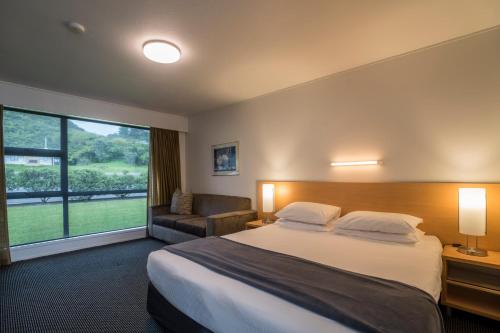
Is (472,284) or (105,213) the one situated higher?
(105,213)

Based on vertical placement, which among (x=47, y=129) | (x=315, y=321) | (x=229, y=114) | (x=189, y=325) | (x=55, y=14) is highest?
(x=55, y=14)

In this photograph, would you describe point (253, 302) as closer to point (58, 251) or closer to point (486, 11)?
point (486, 11)

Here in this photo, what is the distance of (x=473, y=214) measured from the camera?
2.02 metres

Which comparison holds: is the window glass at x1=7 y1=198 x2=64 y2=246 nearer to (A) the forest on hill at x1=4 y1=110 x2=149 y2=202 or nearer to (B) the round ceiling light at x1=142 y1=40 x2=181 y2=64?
(A) the forest on hill at x1=4 y1=110 x2=149 y2=202

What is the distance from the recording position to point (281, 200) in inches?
144

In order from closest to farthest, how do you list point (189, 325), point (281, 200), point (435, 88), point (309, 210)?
point (189, 325), point (435, 88), point (309, 210), point (281, 200)

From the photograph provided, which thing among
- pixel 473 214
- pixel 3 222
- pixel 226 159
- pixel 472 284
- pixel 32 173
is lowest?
pixel 472 284

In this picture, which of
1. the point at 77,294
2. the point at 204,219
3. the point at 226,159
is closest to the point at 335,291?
the point at 77,294

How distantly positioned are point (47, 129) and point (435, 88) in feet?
17.3

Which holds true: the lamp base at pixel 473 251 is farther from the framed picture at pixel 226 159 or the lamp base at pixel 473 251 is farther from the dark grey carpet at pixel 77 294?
the framed picture at pixel 226 159

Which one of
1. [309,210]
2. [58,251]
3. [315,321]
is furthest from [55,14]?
[58,251]

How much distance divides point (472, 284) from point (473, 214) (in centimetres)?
57

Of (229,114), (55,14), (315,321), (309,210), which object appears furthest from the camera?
(229,114)

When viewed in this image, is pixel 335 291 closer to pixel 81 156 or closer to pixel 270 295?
pixel 270 295
